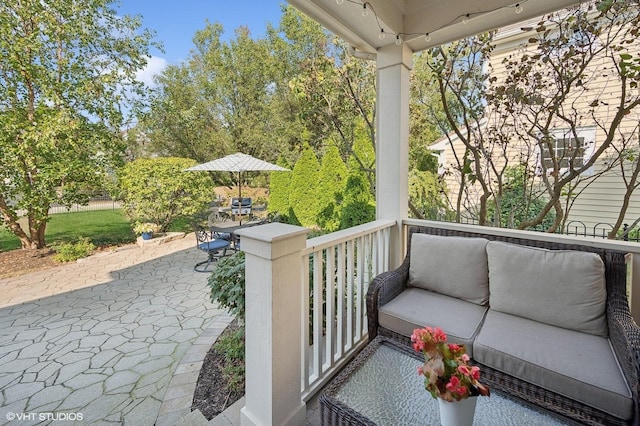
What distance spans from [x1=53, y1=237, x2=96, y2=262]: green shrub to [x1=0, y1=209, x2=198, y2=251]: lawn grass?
1.43 ft

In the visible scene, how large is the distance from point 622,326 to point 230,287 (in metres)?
2.51

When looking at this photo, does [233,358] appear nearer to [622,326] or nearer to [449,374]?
[449,374]

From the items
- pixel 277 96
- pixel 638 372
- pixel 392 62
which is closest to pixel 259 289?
pixel 638 372

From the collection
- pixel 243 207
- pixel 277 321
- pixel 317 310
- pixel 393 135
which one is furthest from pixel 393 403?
pixel 243 207

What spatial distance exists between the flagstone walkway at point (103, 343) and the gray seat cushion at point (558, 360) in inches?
81.9

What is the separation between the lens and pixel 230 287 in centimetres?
252

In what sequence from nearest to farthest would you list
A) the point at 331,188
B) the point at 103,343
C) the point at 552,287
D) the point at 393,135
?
1. the point at 552,287
2. the point at 393,135
3. the point at 103,343
4. the point at 331,188

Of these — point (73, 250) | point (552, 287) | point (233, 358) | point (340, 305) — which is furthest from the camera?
point (73, 250)

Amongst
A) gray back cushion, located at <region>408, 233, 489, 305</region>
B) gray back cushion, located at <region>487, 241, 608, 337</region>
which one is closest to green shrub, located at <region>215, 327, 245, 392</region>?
gray back cushion, located at <region>408, 233, 489, 305</region>

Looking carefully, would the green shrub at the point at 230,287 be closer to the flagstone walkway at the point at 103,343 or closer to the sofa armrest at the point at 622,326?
the flagstone walkway at the point at 103,343

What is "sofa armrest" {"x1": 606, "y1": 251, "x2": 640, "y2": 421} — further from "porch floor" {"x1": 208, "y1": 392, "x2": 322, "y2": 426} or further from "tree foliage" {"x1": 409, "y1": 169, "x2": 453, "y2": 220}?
"tree foliage" {"x1": 409, "y1": 169, "x2": 453, "y2": 220}

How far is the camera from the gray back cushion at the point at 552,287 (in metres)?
1.85

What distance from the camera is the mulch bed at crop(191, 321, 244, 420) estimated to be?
2146mm

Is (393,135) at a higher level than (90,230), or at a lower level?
higher
